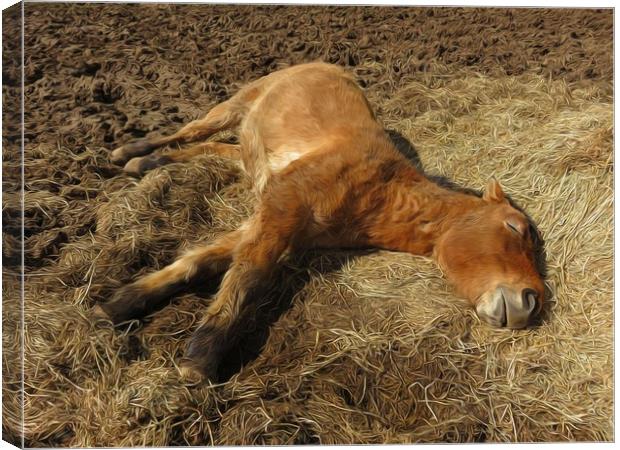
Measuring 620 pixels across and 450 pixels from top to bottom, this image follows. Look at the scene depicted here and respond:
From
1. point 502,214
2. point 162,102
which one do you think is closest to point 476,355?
point 502,214

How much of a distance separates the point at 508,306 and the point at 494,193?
2.33 ft

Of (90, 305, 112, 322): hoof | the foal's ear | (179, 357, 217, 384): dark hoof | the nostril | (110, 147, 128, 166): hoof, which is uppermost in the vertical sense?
(110, 147, 128, 166): hoof

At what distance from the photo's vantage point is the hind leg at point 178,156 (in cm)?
409

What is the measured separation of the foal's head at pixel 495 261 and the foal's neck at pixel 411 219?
0.05 meters

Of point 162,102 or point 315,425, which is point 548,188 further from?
point 162,102

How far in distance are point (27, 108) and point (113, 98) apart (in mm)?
522

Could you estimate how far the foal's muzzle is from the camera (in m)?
3.69

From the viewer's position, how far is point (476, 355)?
370 centimetres

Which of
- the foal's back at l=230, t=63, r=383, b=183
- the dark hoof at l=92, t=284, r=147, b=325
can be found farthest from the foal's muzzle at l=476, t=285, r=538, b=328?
the dark hoof at l=92, t=284, r=147, b=325

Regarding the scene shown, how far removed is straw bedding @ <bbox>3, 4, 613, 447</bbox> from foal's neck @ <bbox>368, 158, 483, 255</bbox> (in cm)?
9

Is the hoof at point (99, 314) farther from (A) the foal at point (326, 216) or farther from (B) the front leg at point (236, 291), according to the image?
(B) the front leg at point (236, 291)

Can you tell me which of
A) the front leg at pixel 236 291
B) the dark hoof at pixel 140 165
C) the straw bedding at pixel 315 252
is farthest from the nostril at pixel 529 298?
the dark hoof at pixel 140 165

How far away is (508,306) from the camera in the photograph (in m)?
3.69

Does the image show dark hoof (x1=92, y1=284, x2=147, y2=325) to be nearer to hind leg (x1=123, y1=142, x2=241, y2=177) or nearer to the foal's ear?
hind leg (x1=123, y1=142, x2=241, y2=177)
